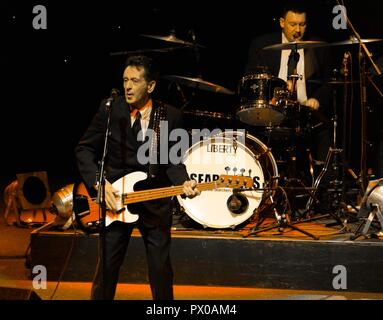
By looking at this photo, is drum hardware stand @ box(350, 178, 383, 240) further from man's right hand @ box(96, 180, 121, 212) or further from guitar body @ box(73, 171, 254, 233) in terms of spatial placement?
man's right hand @ box(96, 180, 121, 212)

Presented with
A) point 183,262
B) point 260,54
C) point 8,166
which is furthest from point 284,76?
point 8,166

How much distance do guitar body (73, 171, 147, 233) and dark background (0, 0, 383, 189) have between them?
130 inches

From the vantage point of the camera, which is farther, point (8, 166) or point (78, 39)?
point (8, 166)

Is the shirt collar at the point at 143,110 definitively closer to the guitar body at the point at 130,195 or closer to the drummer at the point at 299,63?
the guitar body at the point at 130,195

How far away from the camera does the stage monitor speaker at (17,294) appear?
4211 mm

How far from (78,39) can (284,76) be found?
3861 millimetres

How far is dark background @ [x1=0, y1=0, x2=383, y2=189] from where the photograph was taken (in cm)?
820

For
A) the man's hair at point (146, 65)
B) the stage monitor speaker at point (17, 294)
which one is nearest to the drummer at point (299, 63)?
the man's hair at point (146, 65)

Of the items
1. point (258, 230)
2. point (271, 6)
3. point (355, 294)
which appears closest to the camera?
point (355, 294)

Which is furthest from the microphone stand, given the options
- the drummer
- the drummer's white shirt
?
the drummer's white shirt

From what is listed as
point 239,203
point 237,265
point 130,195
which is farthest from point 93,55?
point 130,195

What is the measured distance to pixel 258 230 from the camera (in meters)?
6.42

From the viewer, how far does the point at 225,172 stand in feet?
21.9
